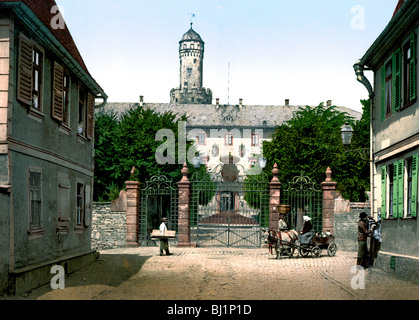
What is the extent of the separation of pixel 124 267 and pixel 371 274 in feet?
22.7

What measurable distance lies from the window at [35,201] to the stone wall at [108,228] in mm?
12220

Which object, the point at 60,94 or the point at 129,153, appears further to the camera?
the point at 129,153

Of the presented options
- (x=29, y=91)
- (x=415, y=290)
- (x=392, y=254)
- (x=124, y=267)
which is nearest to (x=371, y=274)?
(x=392, y=254)

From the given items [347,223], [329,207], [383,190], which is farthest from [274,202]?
[383,190]

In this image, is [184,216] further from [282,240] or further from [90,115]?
[90,115]

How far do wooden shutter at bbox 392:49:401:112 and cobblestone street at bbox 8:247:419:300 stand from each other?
4.46m

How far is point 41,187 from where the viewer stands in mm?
14312

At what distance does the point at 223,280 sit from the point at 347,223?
1178 centimetres

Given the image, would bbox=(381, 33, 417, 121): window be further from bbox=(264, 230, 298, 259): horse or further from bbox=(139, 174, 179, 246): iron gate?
bbox=(139, 174, 179, 246): iron gate

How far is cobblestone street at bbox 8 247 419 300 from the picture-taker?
456 inches

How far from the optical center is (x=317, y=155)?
40.5 m

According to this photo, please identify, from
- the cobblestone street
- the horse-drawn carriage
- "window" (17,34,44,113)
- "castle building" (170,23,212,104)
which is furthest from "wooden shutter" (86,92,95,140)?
"castle building" (170,23,212,104)

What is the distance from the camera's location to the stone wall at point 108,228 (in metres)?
26.4

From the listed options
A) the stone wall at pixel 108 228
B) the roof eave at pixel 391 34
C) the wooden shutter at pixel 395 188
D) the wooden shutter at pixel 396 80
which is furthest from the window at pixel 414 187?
the stone wall at pixel 108 228
